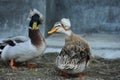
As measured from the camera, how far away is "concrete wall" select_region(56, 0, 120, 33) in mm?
10070

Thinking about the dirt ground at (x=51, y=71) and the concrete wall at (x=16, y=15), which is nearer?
the dirt ground at (x=51, y=71)

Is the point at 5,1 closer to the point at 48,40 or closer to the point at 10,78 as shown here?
the point at 48,40

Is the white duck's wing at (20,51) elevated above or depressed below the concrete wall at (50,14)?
below

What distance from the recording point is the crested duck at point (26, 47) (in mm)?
7391

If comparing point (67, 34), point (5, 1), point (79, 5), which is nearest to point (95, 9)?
point (79, 5)

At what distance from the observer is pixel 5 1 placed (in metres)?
9.13

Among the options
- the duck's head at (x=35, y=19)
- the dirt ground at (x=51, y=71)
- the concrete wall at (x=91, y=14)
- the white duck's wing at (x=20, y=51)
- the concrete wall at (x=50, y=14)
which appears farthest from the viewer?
the concrete wall at (x=91, y=14)

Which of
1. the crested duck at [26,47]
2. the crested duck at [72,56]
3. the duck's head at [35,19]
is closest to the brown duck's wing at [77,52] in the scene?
the crested duck at [72,56]

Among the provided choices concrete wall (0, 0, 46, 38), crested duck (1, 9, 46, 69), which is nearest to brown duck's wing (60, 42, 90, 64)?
crested duck (1, 9, 46, 69)

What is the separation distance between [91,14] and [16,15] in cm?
170

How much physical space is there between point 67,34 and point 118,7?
328 centimetres

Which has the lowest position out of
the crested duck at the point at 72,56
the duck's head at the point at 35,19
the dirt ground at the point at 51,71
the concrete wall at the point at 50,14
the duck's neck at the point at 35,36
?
the dirt ground at the point at 51,71

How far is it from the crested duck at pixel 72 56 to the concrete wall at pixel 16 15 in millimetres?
2114

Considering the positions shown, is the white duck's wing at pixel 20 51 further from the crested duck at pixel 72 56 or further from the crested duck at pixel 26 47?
the crested duck at pixel 72 56
